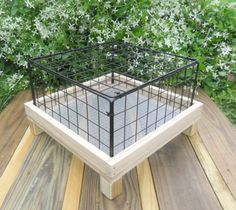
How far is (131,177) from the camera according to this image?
38.9 inches

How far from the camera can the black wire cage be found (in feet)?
3.21

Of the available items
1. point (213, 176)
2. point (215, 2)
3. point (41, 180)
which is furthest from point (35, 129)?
point (215, 2)

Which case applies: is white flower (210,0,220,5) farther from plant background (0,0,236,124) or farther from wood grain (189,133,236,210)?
wood grain (189,133,236,210)

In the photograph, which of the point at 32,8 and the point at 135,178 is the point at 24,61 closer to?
the point at 32,8

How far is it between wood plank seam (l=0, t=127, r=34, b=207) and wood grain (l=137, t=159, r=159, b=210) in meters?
0.47

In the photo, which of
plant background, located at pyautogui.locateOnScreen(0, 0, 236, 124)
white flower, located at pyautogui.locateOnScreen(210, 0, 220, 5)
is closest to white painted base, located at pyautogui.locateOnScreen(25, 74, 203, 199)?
plant background, located at pyautogui.locateOnScreen(0, 0, 236, 124)

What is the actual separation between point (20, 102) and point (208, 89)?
1.16 metres

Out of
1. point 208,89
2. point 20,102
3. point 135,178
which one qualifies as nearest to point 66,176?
point 135,178

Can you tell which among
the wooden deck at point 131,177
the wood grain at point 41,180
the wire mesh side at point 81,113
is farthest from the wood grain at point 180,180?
the wood grain at point 41,180

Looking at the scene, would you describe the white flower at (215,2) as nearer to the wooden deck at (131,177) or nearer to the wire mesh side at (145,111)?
the wire mesh side at (145,111)

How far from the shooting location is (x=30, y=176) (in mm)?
984

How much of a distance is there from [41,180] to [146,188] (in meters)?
0.38

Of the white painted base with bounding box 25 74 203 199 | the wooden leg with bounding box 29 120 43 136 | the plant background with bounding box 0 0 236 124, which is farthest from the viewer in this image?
the plant background with bounding box 0 0 236 124

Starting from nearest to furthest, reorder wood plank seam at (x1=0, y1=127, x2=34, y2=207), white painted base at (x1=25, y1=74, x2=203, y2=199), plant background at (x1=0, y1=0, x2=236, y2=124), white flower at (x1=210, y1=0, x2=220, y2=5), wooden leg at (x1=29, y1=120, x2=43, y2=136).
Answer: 1. white painted base at (x1=25, y1=74, x2=203, y2=199)
2. wood plank seam at (x1=0, y1=127, x2=34, y2=207)
3. wooden leg at (x1=29, y1=120, x2=43, y2=136)
4. plant background at (x1=0, y1=0, x2=236, y2=124)
5. white flower at (x1=210, y1=0, x2=220, y2=5)
